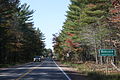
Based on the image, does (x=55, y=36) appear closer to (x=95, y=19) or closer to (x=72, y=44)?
(x=72, y=44)

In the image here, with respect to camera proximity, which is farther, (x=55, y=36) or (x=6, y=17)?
(x=55, y=36)

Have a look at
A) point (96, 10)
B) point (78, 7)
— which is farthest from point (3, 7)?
point (96, 10)

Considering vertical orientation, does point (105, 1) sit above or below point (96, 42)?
above

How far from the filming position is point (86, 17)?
119 ft

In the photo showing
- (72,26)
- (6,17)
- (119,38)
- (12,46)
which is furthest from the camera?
(12,46)

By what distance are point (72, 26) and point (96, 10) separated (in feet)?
42.8

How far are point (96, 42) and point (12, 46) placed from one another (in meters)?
23.0

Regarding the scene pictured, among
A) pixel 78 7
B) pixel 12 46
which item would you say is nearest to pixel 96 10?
pixel 78 7

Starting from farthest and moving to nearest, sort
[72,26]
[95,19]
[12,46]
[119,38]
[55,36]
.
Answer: [55,36] < [12,46] < [72,26] < [95,19] < [119,38]

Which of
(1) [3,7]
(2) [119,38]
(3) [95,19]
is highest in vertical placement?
(1) [3,7]

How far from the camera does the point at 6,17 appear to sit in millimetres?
45875

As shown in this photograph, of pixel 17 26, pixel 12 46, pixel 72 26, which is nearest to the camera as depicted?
pixel 72 26

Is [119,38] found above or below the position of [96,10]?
below

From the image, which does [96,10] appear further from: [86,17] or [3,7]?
[3,7]
